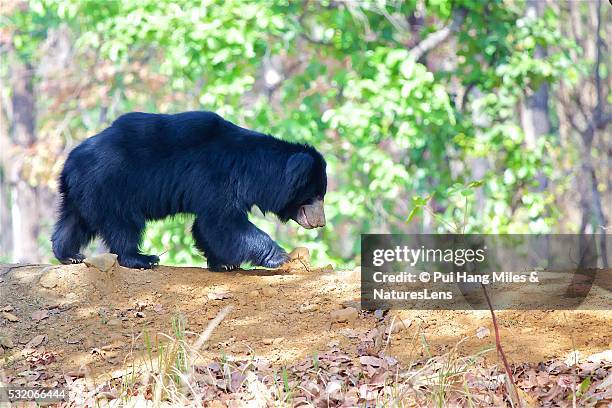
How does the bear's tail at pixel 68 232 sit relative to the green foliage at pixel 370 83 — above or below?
below

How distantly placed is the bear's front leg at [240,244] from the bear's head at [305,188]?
409 mm

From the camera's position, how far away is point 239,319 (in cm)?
486

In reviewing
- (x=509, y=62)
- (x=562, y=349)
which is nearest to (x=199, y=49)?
(x=509, y=62)

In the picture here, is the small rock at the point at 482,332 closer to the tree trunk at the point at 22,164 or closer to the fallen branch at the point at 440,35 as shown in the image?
the fallen branch at the point at 440,35

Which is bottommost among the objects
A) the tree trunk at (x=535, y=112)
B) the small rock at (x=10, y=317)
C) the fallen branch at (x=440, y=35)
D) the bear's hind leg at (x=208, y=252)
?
the small rock at (x=10, y=317)

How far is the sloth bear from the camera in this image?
5621mm

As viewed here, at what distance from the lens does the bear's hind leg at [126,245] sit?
5.63m

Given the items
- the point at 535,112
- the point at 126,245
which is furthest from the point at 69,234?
the point at 535,112

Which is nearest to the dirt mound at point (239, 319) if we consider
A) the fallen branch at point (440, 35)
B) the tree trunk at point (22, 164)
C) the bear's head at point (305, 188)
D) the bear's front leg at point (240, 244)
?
the bear's front leg at point (240, 244)

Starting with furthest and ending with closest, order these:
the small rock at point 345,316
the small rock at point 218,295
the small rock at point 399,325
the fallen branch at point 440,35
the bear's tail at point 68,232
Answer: the fallen branch at point 440,35
the bear's tail at point 68,232
the small rock at point 218,295
the small rock at point 345,316
the small rock at point 399,325

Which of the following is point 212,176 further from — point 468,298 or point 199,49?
point 199,49

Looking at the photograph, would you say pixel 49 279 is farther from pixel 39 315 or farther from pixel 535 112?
pixel 535 112

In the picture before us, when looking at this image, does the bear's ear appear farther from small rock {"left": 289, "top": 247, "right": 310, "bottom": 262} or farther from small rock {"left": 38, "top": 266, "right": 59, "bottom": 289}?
small rock {"left": 38, "top": 266, "right": 59, "bottom": 289}

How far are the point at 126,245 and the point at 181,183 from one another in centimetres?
53
